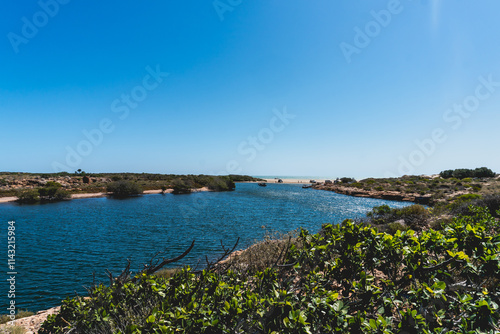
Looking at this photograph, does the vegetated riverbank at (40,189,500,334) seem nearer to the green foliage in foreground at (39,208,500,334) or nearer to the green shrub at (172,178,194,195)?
the green foliage in foreground at (39,208,500,334)

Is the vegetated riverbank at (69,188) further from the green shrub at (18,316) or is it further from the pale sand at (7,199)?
the green shrub at (18,316)

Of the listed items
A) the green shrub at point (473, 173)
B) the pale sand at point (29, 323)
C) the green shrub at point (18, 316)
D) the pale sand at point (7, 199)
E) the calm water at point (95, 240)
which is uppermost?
the green shrub at point (473, 173)

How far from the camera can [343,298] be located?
7.58 ft

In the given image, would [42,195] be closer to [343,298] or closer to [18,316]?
[18,316]

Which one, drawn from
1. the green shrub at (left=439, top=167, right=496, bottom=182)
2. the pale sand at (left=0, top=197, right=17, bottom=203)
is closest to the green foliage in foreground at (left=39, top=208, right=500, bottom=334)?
the pale sand at (left=0, top=197, right=17, bottom=203)

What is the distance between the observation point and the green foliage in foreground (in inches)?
73.7

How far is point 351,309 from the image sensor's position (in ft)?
8.55

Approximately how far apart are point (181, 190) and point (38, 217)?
103 feet

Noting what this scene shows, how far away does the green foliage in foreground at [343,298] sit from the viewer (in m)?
1.87

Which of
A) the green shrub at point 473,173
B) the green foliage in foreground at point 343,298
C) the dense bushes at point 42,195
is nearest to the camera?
the green foliage in foreground at point 343,298
